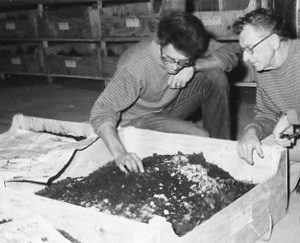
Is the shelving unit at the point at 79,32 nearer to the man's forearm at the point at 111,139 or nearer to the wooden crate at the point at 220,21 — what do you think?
the wooden crate at the point at 220,21

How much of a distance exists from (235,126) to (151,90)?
1.20 m

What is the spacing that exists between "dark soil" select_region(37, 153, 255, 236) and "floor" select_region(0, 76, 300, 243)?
1133 millimetres

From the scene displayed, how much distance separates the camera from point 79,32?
4555 millimetres

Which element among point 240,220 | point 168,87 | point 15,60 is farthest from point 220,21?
point 15,60

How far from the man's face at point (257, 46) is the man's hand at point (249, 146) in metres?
0.27

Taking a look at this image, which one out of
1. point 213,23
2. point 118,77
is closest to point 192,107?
point 118,77

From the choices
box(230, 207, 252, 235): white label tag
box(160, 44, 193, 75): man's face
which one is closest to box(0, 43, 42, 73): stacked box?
box(160, 44, 193, 75): man's face

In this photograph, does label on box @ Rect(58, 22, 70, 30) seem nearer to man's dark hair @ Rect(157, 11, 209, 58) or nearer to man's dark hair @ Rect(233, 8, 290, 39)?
man's dark hair @ Rect(157, 11, 209, 58)

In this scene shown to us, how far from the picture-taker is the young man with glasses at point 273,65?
1566mm

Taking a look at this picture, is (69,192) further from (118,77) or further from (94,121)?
(118,77)

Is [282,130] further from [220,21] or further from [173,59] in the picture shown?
[220,21]

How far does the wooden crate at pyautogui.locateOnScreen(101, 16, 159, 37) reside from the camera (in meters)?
3.86

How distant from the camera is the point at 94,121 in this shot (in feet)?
5.76

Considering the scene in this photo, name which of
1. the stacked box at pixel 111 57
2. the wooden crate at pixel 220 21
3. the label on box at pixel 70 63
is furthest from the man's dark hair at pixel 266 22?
the label on box at pixel 70 63
